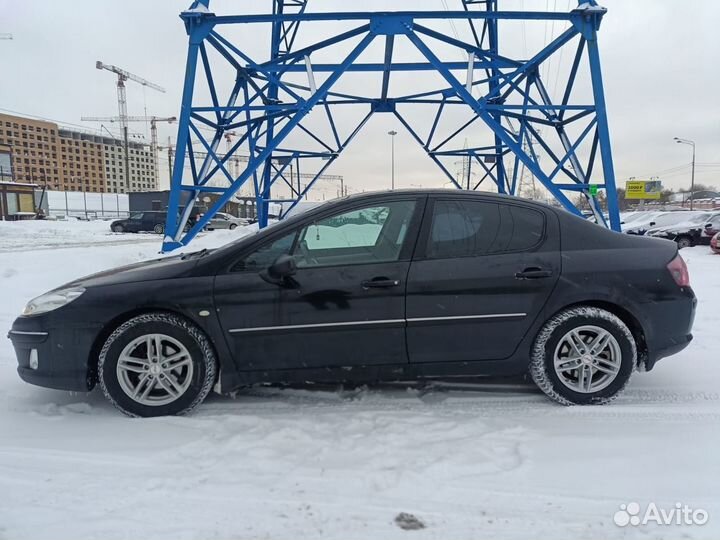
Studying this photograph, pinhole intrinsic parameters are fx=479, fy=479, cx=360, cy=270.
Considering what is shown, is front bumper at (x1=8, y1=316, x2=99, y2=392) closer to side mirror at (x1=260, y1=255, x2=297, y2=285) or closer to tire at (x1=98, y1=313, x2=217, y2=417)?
tire at (x1=98, y1=313, x2=217, y2=417)

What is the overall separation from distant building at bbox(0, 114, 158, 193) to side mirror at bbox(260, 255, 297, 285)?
101 meters

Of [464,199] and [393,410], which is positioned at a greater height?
[464,199]

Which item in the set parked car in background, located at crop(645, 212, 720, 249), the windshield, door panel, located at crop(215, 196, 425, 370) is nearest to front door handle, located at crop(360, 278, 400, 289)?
door panel, located at crop(215, 196, 425, 370)

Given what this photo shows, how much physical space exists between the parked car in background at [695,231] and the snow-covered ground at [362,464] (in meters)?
16.0

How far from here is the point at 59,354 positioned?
3133mm

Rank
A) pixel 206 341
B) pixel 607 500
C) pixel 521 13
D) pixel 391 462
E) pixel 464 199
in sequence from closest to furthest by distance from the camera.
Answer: pixel 607 500
pixel 391 462
pixel 206 341
pixel 464 199
pixel 521 13

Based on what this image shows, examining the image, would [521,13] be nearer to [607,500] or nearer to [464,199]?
[464,199]

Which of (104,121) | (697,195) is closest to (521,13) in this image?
(697,195)

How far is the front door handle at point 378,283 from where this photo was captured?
10.3 feet

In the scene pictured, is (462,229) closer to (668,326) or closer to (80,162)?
(668,326)

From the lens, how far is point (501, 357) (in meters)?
3.29

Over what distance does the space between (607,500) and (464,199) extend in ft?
6.57

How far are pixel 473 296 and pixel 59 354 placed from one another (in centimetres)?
275

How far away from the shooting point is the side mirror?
122 inches
